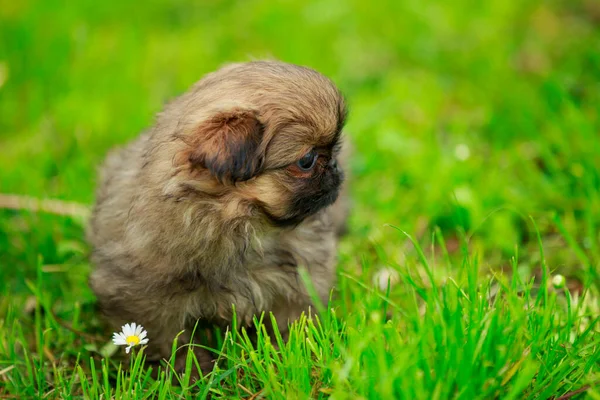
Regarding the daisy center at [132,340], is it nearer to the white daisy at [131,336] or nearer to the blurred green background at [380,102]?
the white daisy at [131,336]

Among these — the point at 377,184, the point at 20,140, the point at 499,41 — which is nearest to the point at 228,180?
the point at 377,184

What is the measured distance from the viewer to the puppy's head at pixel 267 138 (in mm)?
2479

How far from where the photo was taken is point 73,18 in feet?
19.7

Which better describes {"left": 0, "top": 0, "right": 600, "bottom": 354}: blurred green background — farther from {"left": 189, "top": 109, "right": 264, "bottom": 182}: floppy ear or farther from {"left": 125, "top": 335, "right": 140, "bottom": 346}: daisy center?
{"left": 125, "top": 335, "right": 140, "bottom": 346}: daisy center

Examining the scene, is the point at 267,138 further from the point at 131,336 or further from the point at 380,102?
the point at 380,102

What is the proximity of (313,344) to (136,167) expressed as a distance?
1155 mm

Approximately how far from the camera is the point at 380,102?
4953mm

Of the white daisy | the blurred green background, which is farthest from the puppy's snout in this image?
the white daisy

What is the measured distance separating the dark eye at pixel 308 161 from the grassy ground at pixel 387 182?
0.53 metres

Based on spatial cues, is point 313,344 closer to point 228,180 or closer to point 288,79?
point 228,180

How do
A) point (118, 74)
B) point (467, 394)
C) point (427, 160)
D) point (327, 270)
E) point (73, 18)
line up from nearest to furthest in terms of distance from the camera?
point (467, 394) → point (327, 270) → point (427, 160) → point (118, 74) → point (73, 18)

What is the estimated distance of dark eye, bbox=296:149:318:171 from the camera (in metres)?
2.62

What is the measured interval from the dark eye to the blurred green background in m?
0.75

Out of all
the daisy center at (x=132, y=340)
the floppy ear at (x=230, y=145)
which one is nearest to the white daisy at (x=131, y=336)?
the daisy center at (x=132, y=340)
